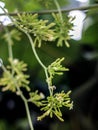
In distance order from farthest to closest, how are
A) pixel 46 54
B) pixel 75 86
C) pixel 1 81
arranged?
pixel 75 86 → pixel 46 54 → pixel 1 81

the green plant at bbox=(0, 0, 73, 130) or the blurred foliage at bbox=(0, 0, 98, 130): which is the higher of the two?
the blurred foliage at bbox=(0, 0, 98, 130)

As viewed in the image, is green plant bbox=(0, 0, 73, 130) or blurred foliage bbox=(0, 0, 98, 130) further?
blurred foliage bbox=(0, 0, 98, 130)

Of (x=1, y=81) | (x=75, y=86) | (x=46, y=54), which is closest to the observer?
(x=1, y=81)

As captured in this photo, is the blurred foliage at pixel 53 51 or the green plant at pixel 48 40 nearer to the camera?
the green plant at pixel 48 40

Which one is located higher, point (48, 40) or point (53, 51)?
point (53, 51)

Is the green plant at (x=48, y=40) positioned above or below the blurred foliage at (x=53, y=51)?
below

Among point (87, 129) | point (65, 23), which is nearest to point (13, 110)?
point (87, 129)

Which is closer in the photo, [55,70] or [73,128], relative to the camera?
[55,70]

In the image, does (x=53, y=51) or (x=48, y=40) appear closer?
(x=48, y=40)

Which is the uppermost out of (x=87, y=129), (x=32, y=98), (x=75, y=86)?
(x=75, y=86)

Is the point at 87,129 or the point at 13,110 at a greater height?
the point at 13,110

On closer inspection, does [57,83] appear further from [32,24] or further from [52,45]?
[32,24]
